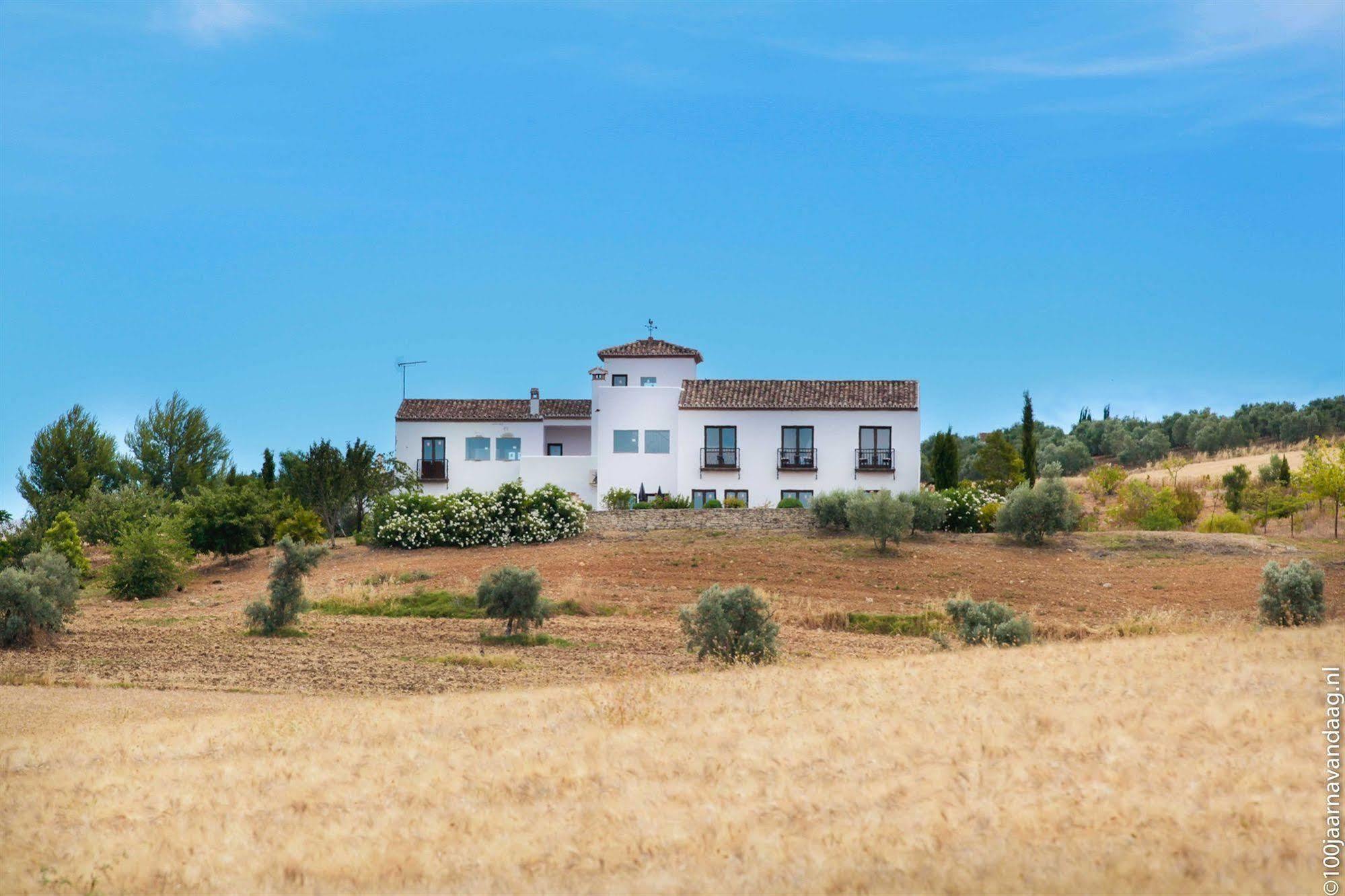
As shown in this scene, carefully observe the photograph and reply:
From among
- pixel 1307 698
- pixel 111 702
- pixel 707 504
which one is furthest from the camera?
pixel 707 504

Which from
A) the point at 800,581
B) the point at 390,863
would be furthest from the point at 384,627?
the point at 390,863

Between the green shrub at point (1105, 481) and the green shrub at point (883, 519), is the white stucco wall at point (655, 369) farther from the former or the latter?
the green shrub at point (1105, 481)

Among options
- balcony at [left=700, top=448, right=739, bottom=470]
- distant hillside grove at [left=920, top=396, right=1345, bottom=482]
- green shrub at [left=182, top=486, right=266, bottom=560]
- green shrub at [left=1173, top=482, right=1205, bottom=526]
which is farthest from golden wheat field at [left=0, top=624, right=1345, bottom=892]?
distant hillside grove at [left=920, top=396, right=1345, bottom=482]

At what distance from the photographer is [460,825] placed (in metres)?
A: 8.92

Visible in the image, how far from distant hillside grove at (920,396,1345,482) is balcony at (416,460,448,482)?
96.1 feet

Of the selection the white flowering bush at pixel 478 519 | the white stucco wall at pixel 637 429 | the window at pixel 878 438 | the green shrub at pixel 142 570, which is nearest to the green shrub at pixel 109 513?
the white flowering bush at pixel 478 519

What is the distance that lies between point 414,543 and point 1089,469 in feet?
164

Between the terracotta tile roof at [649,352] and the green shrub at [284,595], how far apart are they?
3118 centimetres

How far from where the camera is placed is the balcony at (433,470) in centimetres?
5438

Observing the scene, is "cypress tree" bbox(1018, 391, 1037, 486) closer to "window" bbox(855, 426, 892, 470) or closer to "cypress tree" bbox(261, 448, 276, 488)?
"window" bbox(855, 426, 892, 470)

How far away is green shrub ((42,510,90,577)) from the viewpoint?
37969 mm

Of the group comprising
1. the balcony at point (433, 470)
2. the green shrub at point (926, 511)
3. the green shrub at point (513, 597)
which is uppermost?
the balcony at point (433, 470)

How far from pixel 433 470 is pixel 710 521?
18177 mm

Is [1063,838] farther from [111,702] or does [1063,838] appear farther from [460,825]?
[111,702]
